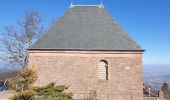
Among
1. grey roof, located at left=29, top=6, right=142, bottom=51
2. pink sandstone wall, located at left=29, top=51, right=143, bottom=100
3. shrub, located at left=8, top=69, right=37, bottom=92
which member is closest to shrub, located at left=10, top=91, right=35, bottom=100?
shrub, located at left=8, top=69, right=37, bottom=92

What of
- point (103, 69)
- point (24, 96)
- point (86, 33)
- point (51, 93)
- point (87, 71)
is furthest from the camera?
point (86, 33)

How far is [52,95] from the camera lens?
830 inches

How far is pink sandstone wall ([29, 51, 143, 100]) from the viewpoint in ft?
89.3

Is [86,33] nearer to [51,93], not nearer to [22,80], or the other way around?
[51,93]

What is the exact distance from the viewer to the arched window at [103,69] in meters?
27.4

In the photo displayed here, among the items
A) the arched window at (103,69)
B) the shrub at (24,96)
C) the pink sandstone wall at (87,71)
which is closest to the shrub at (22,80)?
the shrub at (24,96)

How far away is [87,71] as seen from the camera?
27.2m

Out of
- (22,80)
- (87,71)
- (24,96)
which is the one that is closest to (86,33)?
(87,71)

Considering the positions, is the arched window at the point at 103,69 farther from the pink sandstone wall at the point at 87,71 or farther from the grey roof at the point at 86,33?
the grey roof at the point at 86,33

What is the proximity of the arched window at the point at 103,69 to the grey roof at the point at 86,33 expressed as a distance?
1.31 m

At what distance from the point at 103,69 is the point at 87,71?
4.55ft

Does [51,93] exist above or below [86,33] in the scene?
below

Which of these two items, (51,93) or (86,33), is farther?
(86,33)

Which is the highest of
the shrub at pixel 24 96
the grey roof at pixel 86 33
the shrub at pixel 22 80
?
the grey roof at pixel 86 33
